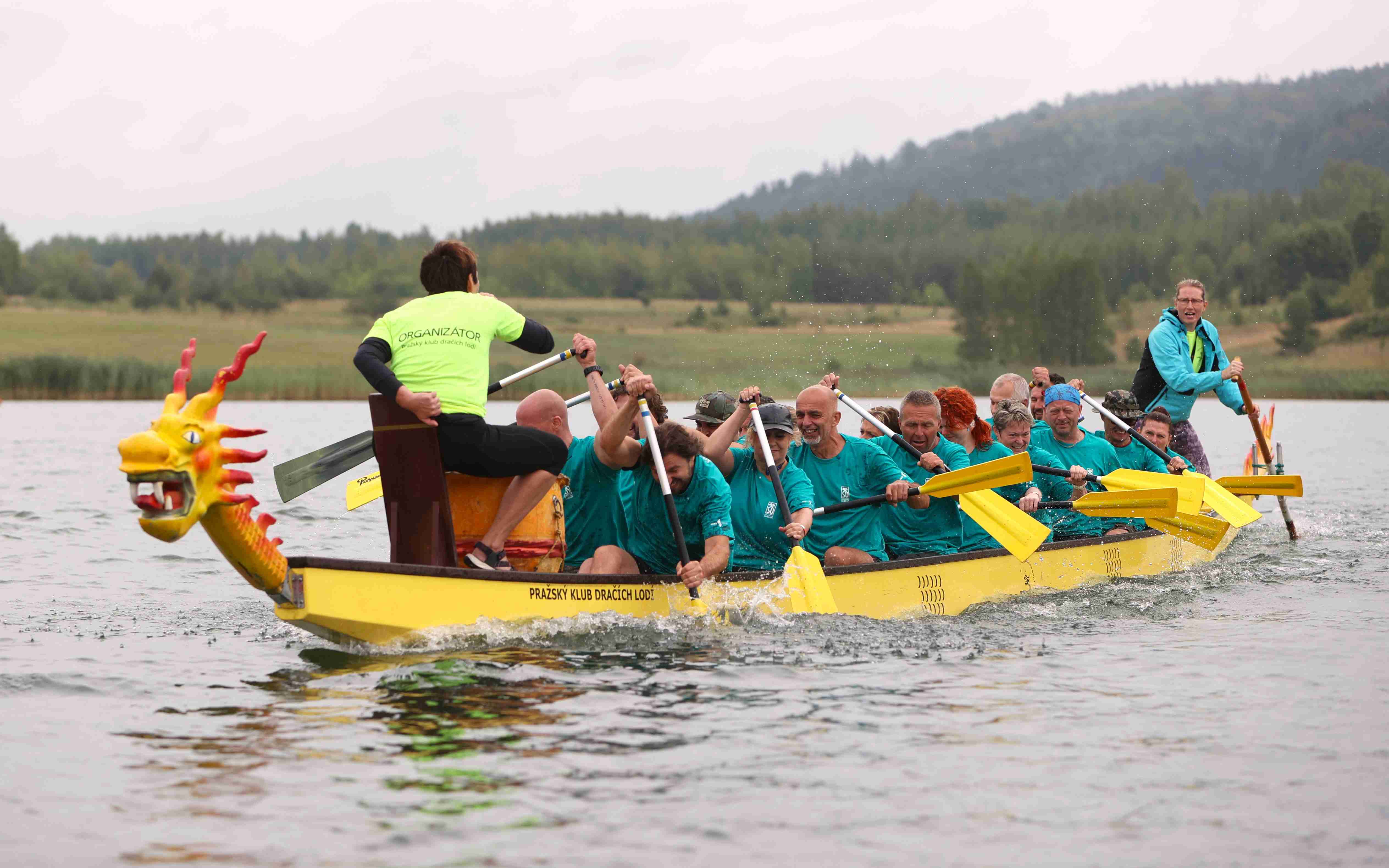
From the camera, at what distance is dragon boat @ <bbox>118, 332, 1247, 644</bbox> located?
6.17 meters

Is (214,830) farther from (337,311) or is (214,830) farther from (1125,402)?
(337,311)

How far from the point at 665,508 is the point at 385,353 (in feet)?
7.00

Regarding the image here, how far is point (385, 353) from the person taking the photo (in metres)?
7.60

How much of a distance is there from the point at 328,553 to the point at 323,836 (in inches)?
391

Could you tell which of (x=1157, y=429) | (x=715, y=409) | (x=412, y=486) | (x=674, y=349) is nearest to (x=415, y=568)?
(x=412, y=486)

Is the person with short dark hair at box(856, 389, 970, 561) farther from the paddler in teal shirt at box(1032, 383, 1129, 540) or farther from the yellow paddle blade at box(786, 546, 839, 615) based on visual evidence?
the paddler in teal shirt at box(1032, 383, 1129, 540)

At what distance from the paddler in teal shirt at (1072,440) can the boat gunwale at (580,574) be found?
1311mm

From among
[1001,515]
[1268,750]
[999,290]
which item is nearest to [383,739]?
[1268,750]

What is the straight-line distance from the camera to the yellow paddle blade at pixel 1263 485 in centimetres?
1243

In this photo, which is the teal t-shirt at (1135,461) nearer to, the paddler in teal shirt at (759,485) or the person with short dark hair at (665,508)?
the paddler in teal shirt at (759,485)

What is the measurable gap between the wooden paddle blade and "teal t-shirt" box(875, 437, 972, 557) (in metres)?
3.81

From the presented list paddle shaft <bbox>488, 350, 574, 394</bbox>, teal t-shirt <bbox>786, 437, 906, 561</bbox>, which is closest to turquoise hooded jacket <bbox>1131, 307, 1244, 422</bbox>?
teal t-shirt <bbox>786, 437, 906, 561</bbox>

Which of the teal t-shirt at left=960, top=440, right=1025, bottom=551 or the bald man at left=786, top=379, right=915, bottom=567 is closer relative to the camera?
the bald man at left=786, top=379, right=915, bottom=567

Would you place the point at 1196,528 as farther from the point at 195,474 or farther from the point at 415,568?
the point at 195,474
